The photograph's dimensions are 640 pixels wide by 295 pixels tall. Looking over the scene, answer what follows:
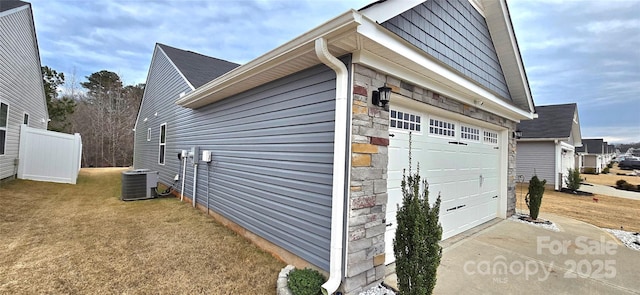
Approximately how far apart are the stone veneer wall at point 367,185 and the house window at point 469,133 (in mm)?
2470

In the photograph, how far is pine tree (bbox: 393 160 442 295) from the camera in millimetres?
2090

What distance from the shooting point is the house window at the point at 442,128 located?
413 centimetres

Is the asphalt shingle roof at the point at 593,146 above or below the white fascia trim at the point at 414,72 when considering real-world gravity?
above

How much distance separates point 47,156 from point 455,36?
12171 millimetres

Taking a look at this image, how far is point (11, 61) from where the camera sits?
7.84m

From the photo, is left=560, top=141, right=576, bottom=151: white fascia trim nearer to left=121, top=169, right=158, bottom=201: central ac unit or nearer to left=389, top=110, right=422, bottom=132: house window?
left=389, top=110, right=422, bottom=132: house window

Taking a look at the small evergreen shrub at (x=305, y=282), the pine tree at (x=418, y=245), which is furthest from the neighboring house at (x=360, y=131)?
the pine tree at (x=418, y=245)

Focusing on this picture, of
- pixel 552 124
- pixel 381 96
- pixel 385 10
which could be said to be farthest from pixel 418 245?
pixel 552 124

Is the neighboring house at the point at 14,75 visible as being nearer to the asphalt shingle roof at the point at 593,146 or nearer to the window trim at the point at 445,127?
the window trim at the point at 445,127

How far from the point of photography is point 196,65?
9.34 metres

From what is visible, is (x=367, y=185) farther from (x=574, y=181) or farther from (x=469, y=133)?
(x=574, y=181)

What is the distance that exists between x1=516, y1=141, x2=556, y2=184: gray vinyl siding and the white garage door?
9.70m

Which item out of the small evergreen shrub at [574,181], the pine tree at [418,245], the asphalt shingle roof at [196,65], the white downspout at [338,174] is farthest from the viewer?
the small evergreen shrub at [574,181]

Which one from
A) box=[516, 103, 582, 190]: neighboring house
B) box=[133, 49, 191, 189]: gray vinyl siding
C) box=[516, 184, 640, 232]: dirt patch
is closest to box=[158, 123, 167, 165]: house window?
box=[133, 49, 191, 189]: gray vinyl siding
